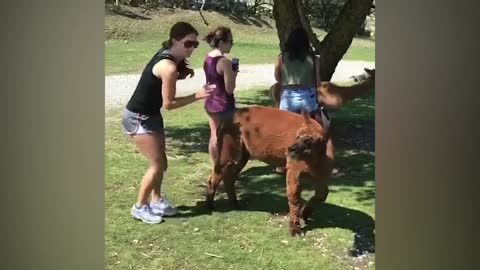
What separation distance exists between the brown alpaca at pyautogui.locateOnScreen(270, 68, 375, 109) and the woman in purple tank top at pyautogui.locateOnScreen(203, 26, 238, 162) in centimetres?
22

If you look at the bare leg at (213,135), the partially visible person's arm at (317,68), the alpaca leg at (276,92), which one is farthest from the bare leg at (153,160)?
the partially visible person's arm at (317,68)

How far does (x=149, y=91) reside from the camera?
10.2ft

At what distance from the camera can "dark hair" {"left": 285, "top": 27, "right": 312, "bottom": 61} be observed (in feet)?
10.3

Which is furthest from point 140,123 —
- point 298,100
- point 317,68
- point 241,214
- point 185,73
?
point 317,68

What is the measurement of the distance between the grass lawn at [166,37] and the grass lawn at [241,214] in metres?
0.22

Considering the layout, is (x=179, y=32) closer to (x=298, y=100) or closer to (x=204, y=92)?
(x=204, y=92)

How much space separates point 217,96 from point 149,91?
13.4 inches

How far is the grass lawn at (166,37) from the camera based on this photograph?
308cm

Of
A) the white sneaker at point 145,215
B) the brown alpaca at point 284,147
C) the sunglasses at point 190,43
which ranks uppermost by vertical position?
the sunglasses at point 190,43

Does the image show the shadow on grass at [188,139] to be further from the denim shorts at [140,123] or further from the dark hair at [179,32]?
the dark hair at [179,32]
